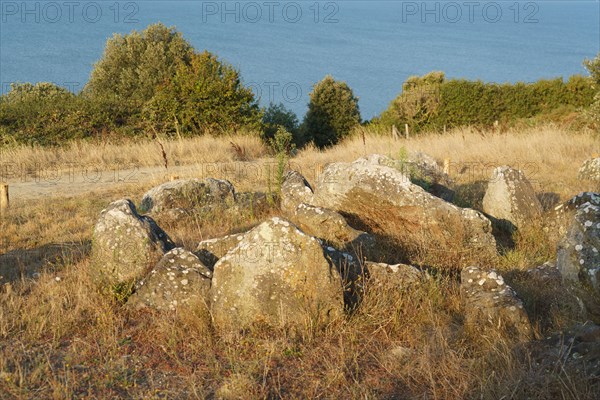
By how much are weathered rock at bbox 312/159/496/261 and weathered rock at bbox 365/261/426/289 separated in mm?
1448

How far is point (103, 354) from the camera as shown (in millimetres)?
5617

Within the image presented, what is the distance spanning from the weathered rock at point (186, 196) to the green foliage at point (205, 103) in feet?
41.4

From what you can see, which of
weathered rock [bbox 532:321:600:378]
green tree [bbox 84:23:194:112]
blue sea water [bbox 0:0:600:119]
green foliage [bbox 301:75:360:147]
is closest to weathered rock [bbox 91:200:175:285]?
weathered rock [bbox 532:321:600:378]

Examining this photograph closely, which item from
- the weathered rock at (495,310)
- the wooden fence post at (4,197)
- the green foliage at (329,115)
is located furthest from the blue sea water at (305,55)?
the weathered rock at (495,310)

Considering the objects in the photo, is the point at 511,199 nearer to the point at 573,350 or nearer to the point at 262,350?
the point at 573,350

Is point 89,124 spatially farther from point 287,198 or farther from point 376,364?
point 376,364

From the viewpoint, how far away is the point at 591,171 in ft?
44.5

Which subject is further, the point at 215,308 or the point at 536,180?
the point at 536,180

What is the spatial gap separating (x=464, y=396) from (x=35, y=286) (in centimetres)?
454

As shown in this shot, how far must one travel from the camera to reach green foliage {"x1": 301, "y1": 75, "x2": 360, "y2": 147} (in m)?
31.2

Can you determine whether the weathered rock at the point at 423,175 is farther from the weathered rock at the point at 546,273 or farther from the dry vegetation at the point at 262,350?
the weathered rock at the point at 546,273

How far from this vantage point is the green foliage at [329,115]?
31203 mm

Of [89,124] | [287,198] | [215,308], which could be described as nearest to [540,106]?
[89,124]

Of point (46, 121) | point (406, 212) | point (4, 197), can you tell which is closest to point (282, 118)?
point (46, 121)
